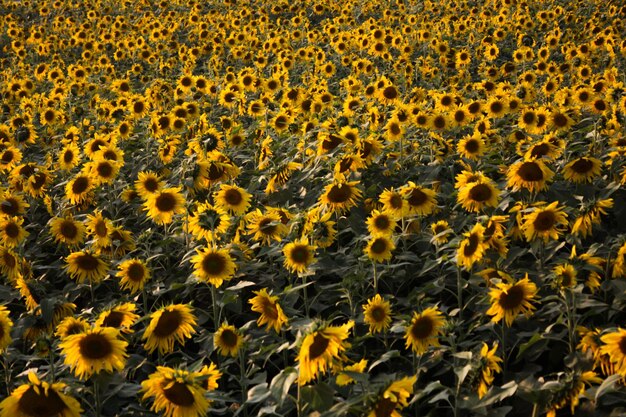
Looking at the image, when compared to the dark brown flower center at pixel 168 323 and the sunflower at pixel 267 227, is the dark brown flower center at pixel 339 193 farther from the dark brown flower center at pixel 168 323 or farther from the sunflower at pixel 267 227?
the dark brown flower center at pixel 168 323

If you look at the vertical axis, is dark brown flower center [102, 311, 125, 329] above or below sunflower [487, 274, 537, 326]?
below

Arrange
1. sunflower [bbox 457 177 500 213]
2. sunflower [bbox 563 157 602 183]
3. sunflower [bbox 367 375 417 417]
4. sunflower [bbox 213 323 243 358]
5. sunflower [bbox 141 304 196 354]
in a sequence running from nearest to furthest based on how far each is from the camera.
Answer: sunflower [bbox 367 375 417 417] < sunflower [bbox 213 323 243 358] < sunflower [bbox 141 304 196 354] < sunflower [bbox 457 177 500 213] < sunflower [bbox 563 157 602 183]

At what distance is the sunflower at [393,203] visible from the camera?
567 centimetres

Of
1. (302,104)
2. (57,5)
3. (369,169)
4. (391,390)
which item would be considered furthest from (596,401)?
(57,5)

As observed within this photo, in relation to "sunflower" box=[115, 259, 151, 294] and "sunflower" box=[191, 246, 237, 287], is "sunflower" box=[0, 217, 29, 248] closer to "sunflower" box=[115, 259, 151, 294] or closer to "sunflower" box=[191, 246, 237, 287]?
"sunflower" box=[115, 259, 151, 294]

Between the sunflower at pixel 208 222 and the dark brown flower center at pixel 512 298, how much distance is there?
95.8 inches

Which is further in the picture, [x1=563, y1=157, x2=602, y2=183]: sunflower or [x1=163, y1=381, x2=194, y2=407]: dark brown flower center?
[x1=563, y1=157, x2=602, y2=183]: sunflower

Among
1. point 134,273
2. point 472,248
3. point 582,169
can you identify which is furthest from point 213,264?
point 582,169

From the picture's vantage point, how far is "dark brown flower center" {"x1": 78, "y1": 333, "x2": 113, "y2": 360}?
13.1 feet

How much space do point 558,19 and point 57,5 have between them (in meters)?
18.8

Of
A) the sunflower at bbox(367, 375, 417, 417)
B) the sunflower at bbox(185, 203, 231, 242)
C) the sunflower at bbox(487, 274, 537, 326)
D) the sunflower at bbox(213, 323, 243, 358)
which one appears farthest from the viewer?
the sunflower at bbox(185, 203, 231, 242)

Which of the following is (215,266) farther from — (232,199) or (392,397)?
(392,397)

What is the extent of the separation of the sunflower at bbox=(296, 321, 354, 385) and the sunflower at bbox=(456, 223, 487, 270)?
1.62 meters

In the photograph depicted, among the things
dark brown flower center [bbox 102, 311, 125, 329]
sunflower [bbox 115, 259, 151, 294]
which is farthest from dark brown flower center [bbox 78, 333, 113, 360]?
sunflower [bbox 115, 259, 151, 294]
